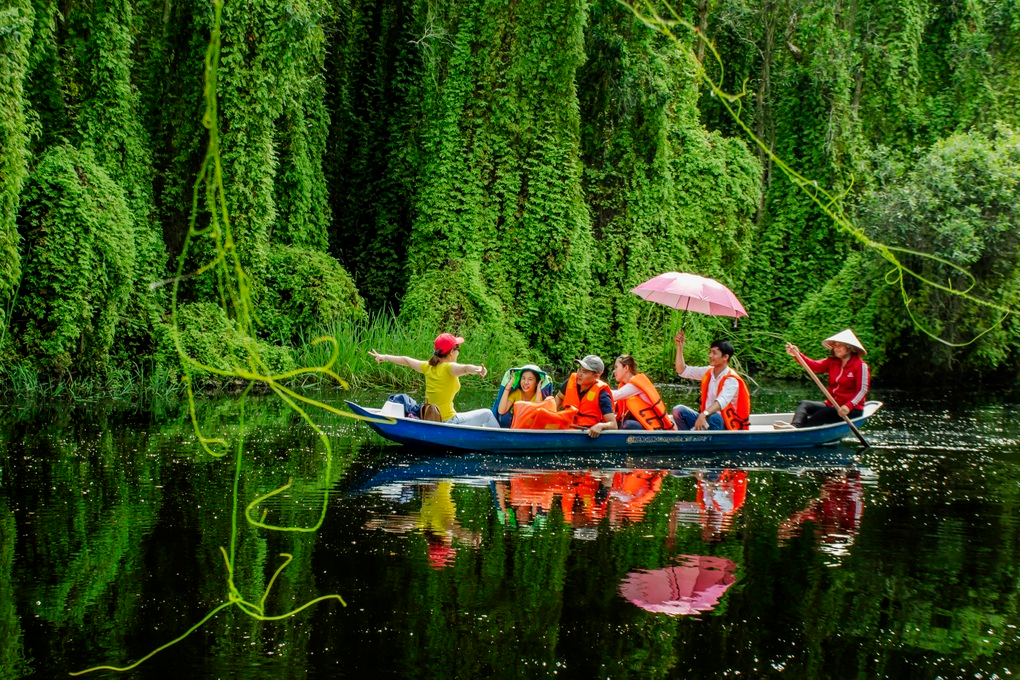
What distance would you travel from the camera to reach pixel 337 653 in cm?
509

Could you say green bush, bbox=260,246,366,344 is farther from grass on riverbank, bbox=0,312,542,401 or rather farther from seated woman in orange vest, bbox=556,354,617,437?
seated woman in orange vest, bbox=556,354,617,437

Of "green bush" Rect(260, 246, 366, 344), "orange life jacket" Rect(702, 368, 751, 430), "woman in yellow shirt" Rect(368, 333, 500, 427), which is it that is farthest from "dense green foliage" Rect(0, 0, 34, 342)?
"orange life jacket" Rect(702, 368, 751, 430)

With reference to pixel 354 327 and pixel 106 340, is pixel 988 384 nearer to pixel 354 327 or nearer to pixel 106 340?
pixel 354 327

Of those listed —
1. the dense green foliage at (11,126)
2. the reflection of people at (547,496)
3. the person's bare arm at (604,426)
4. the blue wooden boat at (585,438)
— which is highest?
the dense green foliage at (11,126)

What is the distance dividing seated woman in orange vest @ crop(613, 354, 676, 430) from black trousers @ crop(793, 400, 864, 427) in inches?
83.8

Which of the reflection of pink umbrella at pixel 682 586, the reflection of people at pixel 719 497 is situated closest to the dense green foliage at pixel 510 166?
the reflection of people at pixel 719 497

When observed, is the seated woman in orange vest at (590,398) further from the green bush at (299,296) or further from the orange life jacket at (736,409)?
the green bush at (299,296)

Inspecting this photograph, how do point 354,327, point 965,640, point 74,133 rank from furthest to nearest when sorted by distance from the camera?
point 354,327
point 74,133
point 965,640

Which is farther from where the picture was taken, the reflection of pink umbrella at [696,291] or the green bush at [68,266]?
the green bush at [68,266]

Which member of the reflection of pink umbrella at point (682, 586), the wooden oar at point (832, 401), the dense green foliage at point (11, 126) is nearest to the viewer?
the reflection of pink umbrella at point (682, 586)

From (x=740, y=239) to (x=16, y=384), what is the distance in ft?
48.3

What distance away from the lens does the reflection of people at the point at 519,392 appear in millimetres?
11992

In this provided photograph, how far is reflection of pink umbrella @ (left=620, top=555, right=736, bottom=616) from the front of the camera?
5.96m

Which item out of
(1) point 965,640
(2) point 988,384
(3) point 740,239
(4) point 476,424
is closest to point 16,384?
(4) point 476,424
